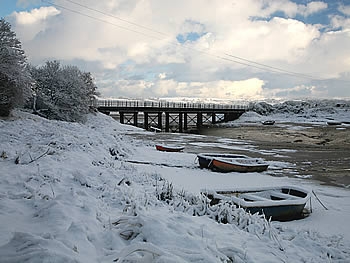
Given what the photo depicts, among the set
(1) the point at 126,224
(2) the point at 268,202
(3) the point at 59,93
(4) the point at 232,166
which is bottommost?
(4) the point at 232,166

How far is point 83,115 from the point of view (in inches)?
1583

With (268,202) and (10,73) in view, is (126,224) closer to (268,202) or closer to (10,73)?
(268,202)

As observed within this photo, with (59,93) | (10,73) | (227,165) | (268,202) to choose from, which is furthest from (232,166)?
(59,93)

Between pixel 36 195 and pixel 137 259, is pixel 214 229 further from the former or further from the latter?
pixel 36 195

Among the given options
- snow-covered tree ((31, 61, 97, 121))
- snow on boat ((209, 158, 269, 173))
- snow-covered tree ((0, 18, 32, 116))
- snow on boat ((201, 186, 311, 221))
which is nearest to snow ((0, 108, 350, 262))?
snow on boat ((201, 186, 311, 221))

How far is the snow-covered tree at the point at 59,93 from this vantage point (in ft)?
119

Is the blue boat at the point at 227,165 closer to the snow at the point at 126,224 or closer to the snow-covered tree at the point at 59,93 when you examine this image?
the snow at the point at 126,224

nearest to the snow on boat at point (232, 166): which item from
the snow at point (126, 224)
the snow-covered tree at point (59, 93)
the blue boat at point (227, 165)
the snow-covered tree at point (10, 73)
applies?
the blue boat at point (227, 165)

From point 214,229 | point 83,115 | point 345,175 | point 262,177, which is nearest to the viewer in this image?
point 214,229

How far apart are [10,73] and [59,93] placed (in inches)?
603

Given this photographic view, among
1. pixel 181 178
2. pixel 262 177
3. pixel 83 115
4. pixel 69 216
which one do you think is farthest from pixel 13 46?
pixel 69 216

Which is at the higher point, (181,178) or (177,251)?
(177,251)

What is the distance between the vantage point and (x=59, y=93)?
37.3 meters

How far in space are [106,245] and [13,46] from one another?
24794 millimetres
